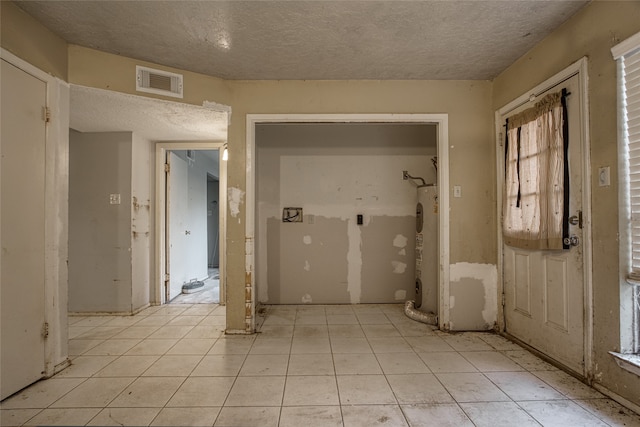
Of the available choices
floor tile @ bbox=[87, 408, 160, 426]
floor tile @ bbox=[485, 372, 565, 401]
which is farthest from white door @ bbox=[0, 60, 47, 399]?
floor tile @ bbox=[485, 372, 565, 401]

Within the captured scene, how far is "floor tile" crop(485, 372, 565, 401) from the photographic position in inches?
72.7

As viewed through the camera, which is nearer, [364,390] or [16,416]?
[16,416]

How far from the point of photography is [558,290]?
222cm

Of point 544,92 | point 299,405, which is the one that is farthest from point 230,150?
point 544,92

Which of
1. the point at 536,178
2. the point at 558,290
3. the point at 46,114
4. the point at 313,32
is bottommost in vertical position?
the point at 558,290

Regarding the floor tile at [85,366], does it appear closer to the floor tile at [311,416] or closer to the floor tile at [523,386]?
the floor tile at [311,416]

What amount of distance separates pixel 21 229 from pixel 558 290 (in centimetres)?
380

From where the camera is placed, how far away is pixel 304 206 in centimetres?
398

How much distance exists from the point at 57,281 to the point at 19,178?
779 millimetres

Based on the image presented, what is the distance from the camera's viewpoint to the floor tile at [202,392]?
179cm

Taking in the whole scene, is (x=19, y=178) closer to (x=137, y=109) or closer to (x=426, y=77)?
(x=137, y=109)

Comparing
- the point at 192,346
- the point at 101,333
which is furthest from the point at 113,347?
the point at 192,346

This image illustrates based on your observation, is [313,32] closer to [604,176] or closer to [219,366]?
[604,176]

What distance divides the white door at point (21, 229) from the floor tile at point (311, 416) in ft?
5.76
